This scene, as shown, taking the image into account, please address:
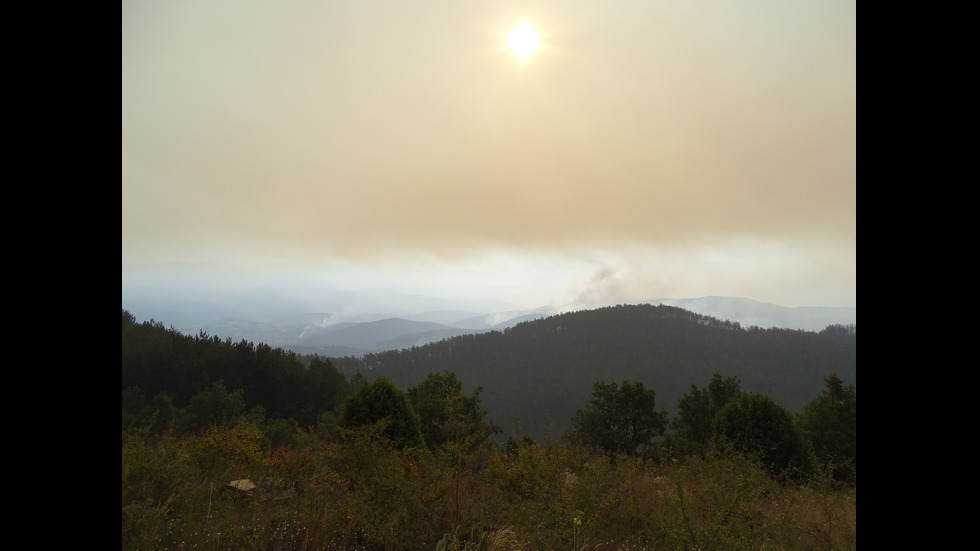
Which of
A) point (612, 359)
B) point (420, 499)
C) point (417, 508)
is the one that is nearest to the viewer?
point (417, 508)

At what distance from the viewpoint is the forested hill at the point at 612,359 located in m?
83.1

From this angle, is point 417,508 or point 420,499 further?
point 420,499

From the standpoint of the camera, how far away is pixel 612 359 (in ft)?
321

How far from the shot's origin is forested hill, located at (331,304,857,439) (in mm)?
83125

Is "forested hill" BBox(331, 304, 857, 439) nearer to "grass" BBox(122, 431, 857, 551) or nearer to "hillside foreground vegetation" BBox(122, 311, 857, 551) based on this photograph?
"hillside foreground vegetation" BBox(122, 311, 857, 551)

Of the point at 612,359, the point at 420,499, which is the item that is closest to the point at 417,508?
the point at 420,499

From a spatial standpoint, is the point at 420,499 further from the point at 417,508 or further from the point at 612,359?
the point at 612,359

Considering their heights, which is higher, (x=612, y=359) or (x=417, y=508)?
(x=417, y=508)

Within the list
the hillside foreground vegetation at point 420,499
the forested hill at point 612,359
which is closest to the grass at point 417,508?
the hillside foreground vegetation at point 420,499

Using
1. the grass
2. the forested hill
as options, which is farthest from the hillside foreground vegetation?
the forested hill

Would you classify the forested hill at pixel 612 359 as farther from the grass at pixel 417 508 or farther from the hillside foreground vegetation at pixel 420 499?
the grass at pixel 417 508
